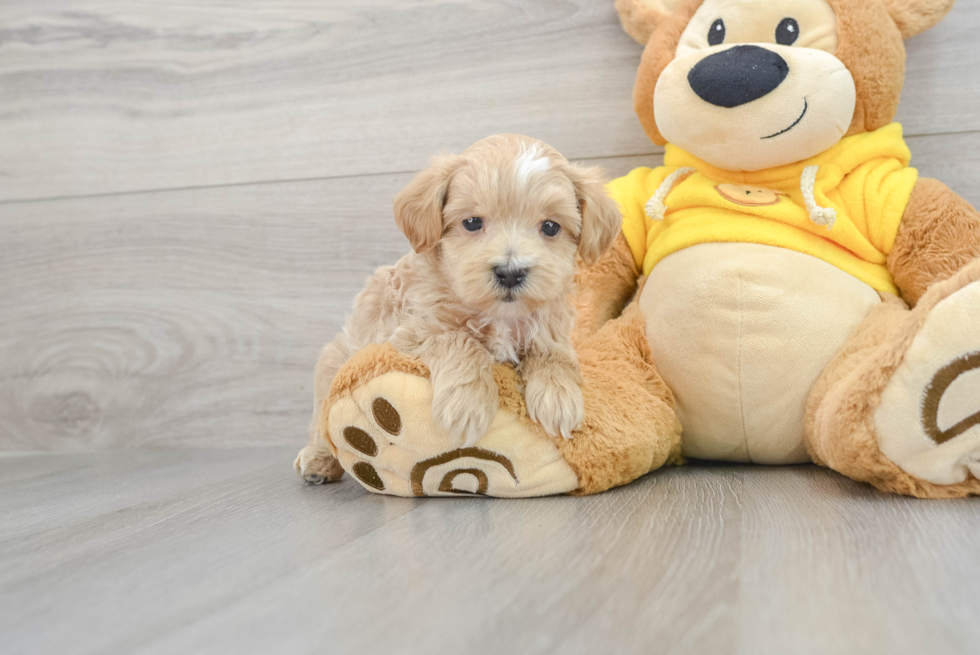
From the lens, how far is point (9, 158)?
1980 millimetres

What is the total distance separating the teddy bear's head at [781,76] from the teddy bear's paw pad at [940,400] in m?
0.42

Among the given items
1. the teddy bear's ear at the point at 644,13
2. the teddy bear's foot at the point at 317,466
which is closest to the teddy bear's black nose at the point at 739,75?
the teddy bear's ear at the point at 644,13

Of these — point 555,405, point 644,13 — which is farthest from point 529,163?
point 644,13

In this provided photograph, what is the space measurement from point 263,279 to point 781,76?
1.31m

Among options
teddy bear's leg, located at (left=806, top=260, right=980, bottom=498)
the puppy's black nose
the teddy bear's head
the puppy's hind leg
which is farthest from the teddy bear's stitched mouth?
the puppy's hind leg

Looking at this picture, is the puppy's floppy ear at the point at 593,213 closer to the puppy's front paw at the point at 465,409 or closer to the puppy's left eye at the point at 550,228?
the puppy's left eye at the point at 550,228

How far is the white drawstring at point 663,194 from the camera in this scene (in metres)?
1.37

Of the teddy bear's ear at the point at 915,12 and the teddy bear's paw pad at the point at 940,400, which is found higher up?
the teddy bear's ear at the point at 915,12

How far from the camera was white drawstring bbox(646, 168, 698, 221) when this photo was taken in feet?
4.49

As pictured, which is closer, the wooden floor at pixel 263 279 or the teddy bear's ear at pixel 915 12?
the wooden floor at pixel 263 279

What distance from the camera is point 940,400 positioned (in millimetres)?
974

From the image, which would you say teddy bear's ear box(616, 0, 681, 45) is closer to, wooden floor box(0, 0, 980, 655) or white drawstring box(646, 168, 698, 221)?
wooden floor box(0, 0, 980, 655)

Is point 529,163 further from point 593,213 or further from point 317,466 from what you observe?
point 317,466

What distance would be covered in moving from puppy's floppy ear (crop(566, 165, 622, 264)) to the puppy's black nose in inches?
7.4
